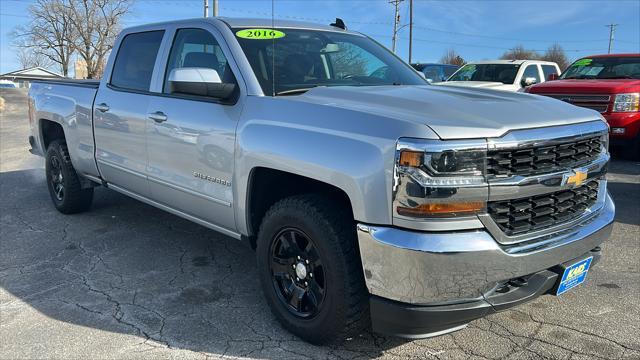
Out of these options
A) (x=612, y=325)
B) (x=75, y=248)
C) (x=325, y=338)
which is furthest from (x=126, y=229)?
(x=612, y=325)

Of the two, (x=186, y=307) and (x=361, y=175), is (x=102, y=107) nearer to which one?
(x=186, y=307)

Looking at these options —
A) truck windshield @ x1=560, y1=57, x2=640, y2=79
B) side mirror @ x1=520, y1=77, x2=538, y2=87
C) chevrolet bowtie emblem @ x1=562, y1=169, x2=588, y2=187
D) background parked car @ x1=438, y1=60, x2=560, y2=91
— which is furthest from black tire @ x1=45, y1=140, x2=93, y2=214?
side mirror @ x1=520, y1=77, x2=538, y2=87

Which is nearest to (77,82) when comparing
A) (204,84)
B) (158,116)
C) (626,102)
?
(158,116)

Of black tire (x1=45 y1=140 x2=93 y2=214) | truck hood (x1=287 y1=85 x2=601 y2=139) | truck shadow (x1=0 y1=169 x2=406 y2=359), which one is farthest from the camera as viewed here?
black tire (x1=45 y1=140 x2=93 y2=214)

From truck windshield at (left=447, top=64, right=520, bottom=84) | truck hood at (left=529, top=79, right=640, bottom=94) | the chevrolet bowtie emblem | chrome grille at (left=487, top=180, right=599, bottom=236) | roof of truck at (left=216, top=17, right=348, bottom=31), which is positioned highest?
roof of truck at (left=216, top=17, right=348, bottom=31)

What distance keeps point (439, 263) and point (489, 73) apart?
10.9m

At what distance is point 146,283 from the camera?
3984 mm

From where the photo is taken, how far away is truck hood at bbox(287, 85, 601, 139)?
2490 mm

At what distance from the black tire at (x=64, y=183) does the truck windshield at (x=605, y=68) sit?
860 centimetres

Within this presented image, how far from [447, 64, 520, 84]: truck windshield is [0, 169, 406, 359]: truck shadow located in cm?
901

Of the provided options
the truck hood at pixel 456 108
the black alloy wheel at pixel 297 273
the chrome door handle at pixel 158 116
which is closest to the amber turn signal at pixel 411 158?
the truck hood at pixel 456 108

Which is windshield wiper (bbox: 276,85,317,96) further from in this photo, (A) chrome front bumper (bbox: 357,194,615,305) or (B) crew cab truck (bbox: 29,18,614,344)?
(A) chrome front bumper (bbox: 357,194,615,305)

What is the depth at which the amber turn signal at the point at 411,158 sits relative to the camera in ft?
7.84

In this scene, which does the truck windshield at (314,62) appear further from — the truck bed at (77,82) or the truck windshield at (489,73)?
the truck windshield at (489,73)
